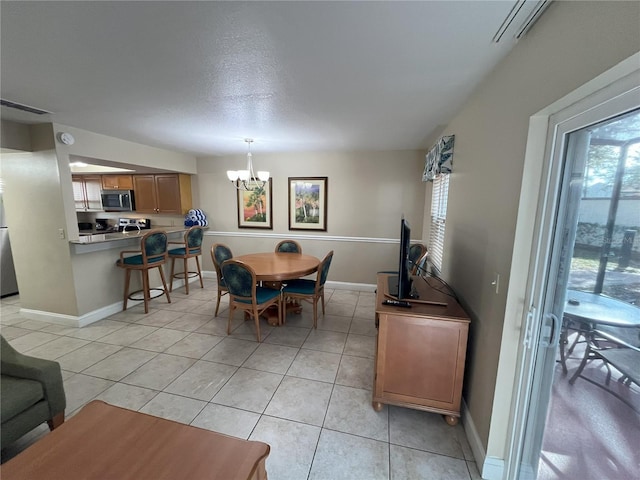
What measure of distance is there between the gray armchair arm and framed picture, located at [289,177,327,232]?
3490mm

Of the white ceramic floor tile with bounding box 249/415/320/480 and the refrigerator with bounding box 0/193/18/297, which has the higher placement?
the refrigerator with bounding box 0/193/18/297

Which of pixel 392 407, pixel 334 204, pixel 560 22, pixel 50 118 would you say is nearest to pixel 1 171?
pixel 50 118

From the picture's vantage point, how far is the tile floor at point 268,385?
1.59 metres

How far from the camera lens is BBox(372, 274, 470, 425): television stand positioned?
173 cm

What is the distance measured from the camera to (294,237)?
4730 mm

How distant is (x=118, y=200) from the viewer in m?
5.02

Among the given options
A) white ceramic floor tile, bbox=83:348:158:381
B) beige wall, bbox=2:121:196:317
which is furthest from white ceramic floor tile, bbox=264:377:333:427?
beige wall, bbox=2:121:196:317

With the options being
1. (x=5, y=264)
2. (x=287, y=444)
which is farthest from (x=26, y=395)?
(x=5, y=264)

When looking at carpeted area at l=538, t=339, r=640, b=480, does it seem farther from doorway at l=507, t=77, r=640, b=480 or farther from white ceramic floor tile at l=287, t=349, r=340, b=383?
white ceramic floor tile at l=287, t=349, r=340, b=383

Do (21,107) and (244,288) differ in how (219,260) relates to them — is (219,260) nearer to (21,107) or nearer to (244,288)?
(244,288)

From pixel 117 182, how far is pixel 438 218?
19.4 feet

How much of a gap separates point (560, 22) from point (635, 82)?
48 cm

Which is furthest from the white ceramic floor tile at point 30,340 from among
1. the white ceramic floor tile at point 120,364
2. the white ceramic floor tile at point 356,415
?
the white ceramic floor tile at point 356,415

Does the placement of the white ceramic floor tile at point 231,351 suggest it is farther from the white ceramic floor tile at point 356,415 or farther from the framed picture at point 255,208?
the framed picture at point 255,208
